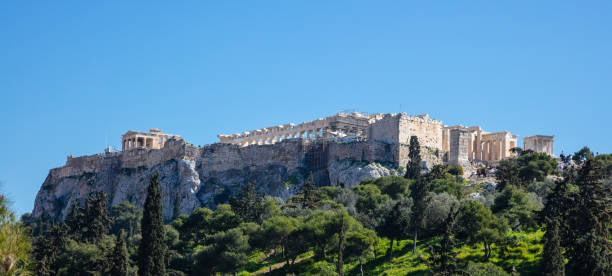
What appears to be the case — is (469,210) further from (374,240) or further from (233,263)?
(233,263)

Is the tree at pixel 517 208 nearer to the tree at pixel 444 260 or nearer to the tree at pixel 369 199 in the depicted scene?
the tree at pixel 369 199

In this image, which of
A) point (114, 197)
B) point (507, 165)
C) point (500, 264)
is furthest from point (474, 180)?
point (114, 197)

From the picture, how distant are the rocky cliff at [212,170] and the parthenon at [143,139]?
15.6 ft

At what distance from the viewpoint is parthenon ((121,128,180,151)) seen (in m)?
118

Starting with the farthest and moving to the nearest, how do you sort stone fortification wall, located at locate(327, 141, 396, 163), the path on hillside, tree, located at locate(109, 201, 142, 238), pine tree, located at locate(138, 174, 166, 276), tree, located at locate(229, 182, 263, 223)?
tree, located at locate(109, 201, 142, 238), stone fortification wall, located at locate(327, 141, 396, 163), tree, located at locate(229, 182, 263, 223), the path on hillside, pine tree, located at locate(138, 174, 166, 276)

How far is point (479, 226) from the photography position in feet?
172

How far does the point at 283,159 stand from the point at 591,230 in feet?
184

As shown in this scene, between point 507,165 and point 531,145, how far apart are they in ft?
75.2

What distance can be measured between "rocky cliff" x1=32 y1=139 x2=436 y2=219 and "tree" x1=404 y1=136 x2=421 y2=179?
5492 mm

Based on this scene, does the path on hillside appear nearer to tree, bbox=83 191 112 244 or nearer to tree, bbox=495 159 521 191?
tree, bbox=83 191 112 244

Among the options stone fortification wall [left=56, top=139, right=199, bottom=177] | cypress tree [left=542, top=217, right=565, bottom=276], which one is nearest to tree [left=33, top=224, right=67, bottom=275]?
cypress tree [left=542, top=217, right=565, bottom=276]

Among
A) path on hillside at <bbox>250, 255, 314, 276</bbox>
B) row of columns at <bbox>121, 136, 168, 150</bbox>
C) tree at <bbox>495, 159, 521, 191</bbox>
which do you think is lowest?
path on hillside at <bbox>250, 255, 314, 276</bbox>

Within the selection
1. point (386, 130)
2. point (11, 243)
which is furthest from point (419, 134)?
point (11, 243)

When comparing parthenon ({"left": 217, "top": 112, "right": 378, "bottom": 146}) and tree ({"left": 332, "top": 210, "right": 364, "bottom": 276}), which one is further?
parthenon ({"left": 217, "top": 112, "right": 378, "bottom": 146})
